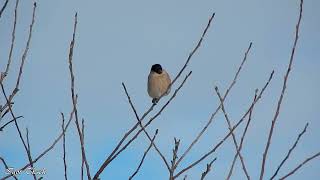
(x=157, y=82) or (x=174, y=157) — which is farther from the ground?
(x=157, y=82)

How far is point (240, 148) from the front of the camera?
2949 mm

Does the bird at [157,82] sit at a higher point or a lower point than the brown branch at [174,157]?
higher

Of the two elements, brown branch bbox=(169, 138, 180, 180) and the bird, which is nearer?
brown branch bbox=(169, 138, 180, 180)

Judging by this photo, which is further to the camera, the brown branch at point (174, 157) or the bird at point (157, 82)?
the bird at point (157, 82)

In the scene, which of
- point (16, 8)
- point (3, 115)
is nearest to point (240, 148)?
point (3, 115)

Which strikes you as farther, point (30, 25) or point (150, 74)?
point (150, 74)

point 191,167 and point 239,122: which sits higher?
point 239,122

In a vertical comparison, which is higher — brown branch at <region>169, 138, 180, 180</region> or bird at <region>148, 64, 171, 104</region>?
bird at <region>148, 64, 171, 104</region>

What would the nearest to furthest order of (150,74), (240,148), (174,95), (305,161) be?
(305,161) → (240,148) → (174,95) → (150,74)

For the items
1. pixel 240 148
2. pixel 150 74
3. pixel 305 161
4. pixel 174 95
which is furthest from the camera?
pixel 150 74

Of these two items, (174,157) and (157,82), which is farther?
(157,82)

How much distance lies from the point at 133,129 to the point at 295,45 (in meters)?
1.01

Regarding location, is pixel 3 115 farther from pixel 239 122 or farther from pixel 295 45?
pixel 295 45

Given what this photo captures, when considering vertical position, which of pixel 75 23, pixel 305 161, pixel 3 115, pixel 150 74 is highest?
pixel 150 74
